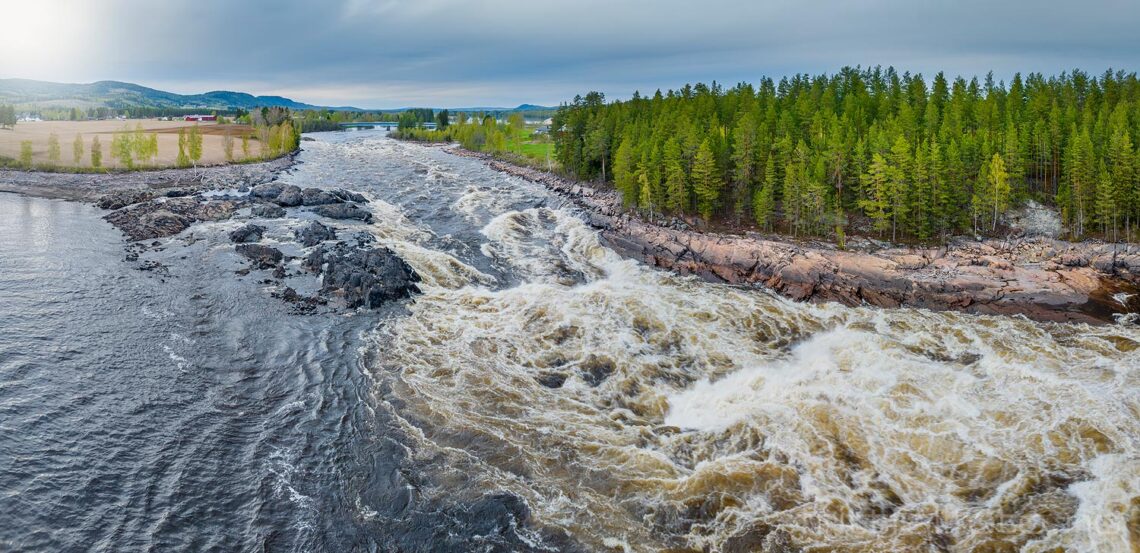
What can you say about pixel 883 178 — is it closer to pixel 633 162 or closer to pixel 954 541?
pixel 633 162

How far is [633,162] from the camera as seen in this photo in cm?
7431

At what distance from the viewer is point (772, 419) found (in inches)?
989

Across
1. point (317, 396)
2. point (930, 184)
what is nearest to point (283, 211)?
point (317, 396)

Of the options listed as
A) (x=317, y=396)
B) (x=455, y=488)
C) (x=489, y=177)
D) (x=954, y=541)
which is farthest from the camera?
(x=489, y=177)

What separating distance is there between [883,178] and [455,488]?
2120 inches

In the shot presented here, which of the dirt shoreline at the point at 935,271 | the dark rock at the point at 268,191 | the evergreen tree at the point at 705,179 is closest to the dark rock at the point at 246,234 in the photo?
the dark rock at the point at 268,191

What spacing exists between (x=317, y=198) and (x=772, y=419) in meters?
71.3

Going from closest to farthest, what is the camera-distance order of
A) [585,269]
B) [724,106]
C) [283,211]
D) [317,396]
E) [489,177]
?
[317,396] → [585,269] → [283,211] → [724,106] → [489,177]

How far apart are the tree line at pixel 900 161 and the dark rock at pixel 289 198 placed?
44.0m

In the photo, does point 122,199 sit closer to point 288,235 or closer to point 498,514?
point 288,235

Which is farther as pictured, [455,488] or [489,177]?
[489,177]

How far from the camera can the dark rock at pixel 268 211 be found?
227 ft

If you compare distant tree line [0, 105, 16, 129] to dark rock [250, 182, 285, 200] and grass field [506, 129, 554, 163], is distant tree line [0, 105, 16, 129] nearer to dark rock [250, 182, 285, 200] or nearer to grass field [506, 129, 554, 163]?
dark rock [250, 182, 285, 200]

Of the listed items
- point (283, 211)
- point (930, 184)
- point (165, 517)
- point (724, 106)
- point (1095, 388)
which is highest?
point (724, 106)
